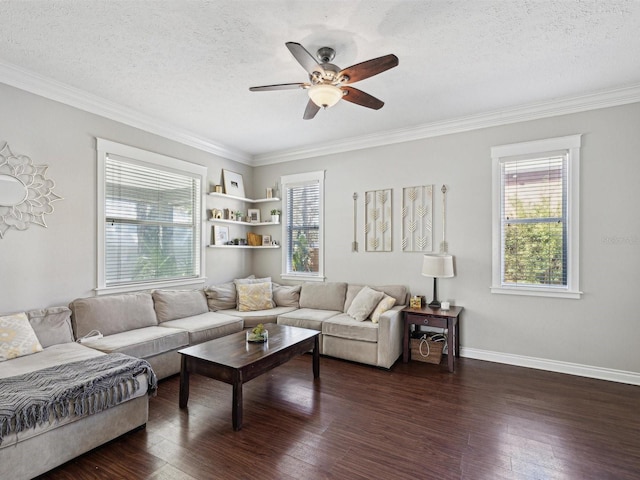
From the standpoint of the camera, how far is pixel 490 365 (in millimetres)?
3766

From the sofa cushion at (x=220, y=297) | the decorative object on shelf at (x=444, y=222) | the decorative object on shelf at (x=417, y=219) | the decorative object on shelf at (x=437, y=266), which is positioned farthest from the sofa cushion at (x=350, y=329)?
the sofa cushion at (x=220, y=297)

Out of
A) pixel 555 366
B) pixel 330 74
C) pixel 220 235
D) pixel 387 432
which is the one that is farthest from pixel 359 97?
pixel 555 366

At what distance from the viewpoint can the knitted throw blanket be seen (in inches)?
71.8

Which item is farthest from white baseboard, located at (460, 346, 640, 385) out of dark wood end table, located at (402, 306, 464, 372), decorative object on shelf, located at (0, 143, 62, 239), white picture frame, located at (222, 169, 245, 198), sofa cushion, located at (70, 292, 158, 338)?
decorative object on shelf, located at (0, 143, 62, 239)

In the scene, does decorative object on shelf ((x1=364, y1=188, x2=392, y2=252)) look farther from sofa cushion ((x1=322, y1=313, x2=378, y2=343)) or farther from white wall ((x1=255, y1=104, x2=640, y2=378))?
sofa cushion ((x1=322, y1=313, x2=378, y2=343))

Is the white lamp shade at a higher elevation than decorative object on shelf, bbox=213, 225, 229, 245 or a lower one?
lower

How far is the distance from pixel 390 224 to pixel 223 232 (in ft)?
8.29

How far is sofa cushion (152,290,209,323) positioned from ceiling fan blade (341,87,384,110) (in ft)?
9.95

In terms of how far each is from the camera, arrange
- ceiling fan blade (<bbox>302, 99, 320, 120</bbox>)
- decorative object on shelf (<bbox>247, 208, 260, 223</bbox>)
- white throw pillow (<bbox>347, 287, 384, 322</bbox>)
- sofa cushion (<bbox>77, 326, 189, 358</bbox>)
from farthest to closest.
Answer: decorative object on shelf (<bbox>247, 208, 260, 223</bbox>), white throw pillow (<bbox>347, 287, 384, 322</bbox>), sofa cushion (<bbox>77, 326, 189, 358</bbox>), ceiling fan blade (<bbox>302, 99, 320, 120</bbox>)

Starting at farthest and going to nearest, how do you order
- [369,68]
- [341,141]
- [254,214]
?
[254,214] → [341,141] → [369,68]

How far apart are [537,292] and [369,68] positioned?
303 cm

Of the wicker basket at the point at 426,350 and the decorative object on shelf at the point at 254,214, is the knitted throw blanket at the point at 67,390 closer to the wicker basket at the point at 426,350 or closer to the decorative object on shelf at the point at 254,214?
the wicker basket at the point at 426,350

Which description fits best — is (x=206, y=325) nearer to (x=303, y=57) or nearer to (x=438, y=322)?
(x=438, y=322)

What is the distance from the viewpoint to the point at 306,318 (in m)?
4.15
